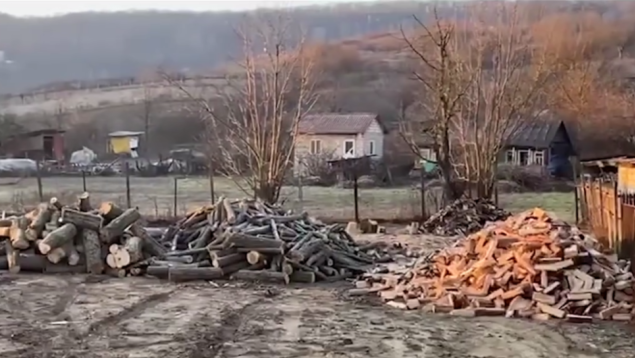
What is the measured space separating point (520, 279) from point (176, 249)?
6.15 m

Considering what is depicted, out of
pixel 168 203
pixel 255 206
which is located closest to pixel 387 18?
pixel 168 203

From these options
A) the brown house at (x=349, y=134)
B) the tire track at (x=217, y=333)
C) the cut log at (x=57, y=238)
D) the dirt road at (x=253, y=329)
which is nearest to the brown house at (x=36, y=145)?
the brown house at (x=349, y=134)

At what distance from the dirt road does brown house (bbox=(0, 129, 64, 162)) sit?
87.9 feet

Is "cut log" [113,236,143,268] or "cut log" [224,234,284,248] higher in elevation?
"cut log" [224,234,284,248]

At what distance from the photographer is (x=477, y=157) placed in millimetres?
21109

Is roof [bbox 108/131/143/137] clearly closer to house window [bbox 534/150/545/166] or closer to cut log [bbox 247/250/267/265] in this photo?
house window [bbox 534/150/545/166]

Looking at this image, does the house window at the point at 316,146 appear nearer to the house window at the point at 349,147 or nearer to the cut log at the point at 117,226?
the house window at the point at 349,147

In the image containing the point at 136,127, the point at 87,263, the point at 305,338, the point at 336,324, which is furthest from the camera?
the point at 136,127

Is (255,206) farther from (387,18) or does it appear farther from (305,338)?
(387,18)

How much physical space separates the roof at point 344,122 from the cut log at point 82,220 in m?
24.3

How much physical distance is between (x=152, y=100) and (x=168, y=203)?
2017 centimetres

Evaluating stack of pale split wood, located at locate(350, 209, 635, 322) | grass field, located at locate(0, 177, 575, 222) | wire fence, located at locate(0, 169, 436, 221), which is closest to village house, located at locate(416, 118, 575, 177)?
grass field, located at locate(0, 177, 575, 222)

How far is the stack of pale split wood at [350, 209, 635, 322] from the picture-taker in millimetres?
10023

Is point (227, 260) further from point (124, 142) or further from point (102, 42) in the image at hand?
point (102, 42)
